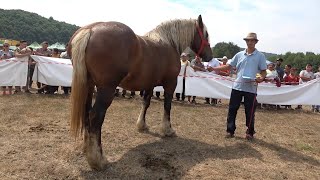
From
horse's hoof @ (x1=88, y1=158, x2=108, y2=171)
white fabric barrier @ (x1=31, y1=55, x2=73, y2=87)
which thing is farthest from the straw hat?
white fabric barrier @ (x1=31, y1=55, x2=73, y2=87)

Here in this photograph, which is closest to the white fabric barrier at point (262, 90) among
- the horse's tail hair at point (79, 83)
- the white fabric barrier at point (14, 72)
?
the white fabric barrier at point (14, 72)

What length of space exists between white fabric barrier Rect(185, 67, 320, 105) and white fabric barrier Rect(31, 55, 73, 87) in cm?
381

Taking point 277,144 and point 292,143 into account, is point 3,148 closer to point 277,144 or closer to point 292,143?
point 277,144

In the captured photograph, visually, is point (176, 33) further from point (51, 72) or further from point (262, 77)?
point (51, 72)

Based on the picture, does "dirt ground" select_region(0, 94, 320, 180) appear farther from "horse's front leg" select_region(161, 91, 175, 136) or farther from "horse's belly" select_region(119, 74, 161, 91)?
"horse's belly" select_region(119, 74, 161, 91)

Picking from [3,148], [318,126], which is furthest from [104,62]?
[318,126]

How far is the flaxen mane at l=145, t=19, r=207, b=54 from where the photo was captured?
5.82 meters

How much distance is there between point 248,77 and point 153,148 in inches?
83.9

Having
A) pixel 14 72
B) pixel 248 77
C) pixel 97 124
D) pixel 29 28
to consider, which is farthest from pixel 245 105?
pixel 29 28

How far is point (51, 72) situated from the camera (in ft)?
33.3

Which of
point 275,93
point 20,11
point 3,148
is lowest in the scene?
point 3,148

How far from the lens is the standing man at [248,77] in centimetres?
583

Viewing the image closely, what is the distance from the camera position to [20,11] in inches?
4136

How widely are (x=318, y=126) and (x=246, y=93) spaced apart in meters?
3.55
